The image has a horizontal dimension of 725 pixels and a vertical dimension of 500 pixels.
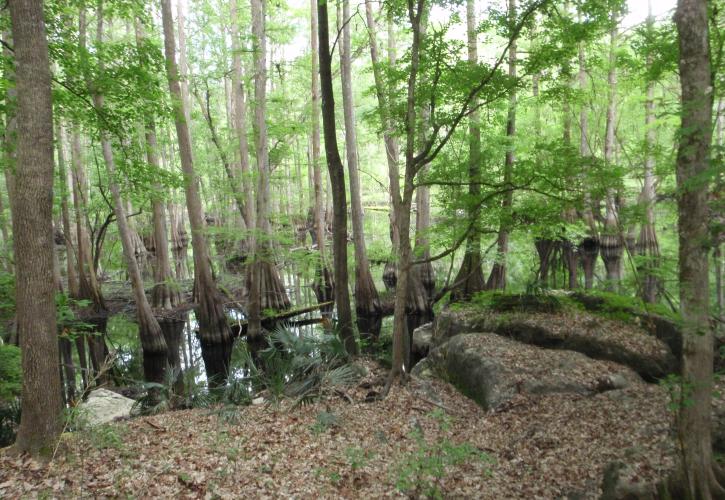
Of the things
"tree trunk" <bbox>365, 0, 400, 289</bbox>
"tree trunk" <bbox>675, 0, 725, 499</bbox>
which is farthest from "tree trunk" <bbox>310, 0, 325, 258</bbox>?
"tree trunk" <bbox>675, 0, 725, 499</bbox>

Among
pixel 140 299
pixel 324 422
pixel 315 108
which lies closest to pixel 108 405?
pixel 140 299

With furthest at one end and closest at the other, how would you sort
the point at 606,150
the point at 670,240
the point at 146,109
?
the point at 670,240, the point at 606,150, the point at 146,109

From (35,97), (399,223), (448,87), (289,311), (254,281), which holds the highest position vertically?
(448,87)

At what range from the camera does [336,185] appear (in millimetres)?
6930

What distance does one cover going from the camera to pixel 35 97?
3.72m

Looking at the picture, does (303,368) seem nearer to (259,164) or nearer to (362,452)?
(362,452)

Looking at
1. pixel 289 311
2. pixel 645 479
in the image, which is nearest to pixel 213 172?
pixel 289 311

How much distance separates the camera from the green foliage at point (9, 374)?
5.77 meters

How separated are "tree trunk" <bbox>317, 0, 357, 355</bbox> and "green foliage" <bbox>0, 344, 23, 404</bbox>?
4.32 metres

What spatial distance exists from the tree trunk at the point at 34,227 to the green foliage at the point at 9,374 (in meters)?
2.43

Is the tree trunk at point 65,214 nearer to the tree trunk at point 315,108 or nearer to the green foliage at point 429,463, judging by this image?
the tree trunk at point 315,108

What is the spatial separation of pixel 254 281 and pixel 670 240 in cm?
1937

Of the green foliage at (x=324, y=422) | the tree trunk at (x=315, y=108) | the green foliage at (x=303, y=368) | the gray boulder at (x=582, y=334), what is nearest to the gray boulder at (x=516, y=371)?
the gray boulder at (x=582, y=334)

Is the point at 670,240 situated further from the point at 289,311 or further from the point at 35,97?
the point at 35,97
